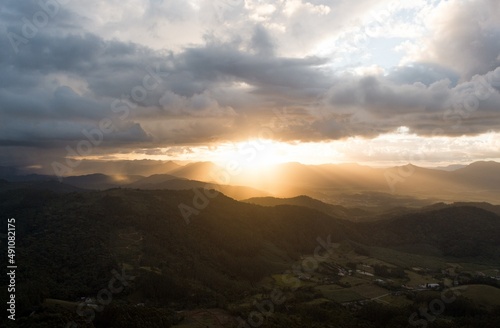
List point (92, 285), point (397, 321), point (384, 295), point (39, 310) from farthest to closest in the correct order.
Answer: point (384, 295) → point (92, 285) → point (397, 321) → point (39, 310)

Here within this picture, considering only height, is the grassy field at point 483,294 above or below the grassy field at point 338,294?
above

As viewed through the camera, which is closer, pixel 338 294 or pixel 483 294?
pixel 483 294

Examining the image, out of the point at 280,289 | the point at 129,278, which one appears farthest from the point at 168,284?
the point at 280,289

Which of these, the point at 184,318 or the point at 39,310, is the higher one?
the point at 39,310

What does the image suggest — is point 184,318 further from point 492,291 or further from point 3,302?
point 492,291

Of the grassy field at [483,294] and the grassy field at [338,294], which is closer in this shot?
the grassy field at [483,294]

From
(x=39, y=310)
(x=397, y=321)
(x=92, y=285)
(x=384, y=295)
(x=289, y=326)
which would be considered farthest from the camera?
(x=384, y=295)

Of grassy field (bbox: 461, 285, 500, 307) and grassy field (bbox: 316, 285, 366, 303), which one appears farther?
grassy field (bbox: 316, 285, 366, 303)

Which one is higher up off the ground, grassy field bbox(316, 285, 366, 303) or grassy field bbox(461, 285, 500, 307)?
grassy field bbox(461, 285, 500, 307)

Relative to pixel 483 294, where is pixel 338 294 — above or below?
below

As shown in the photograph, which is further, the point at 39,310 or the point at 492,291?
the point at 492,291
